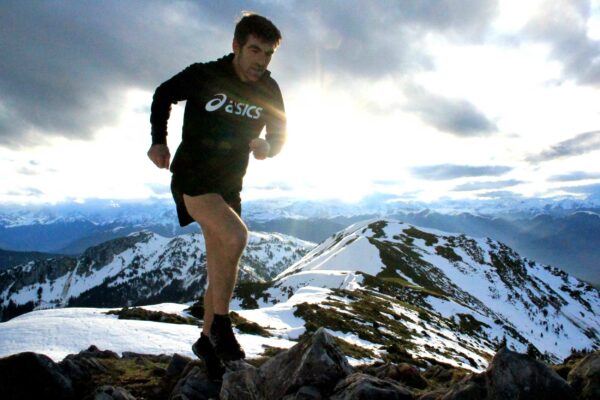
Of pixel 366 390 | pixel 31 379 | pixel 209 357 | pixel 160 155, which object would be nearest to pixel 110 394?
pixel 31 379

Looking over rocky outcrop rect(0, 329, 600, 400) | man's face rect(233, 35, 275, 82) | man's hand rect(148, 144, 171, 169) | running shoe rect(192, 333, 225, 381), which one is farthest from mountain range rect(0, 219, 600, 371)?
man's hand rect(148, 144, 171, 169)

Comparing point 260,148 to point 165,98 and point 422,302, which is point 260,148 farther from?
point 422,302

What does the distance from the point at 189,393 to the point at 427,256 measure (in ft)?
517

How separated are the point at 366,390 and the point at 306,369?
94 centimetres

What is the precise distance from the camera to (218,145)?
563 centimetres

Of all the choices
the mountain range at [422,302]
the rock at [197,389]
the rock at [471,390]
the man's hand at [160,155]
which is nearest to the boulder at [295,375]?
the rock at [197,389]

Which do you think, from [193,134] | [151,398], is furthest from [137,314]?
[193,134]

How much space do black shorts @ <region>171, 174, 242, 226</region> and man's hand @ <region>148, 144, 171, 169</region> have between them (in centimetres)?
30

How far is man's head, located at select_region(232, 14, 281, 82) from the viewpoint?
17.7ft

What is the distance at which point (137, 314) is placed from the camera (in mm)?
28875

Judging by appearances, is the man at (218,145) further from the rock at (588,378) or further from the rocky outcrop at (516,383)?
the rock at (588,378)

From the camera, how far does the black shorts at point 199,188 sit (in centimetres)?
548

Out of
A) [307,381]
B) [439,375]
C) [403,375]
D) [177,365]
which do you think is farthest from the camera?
[439,375]

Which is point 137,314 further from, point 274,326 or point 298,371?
point 298,371
